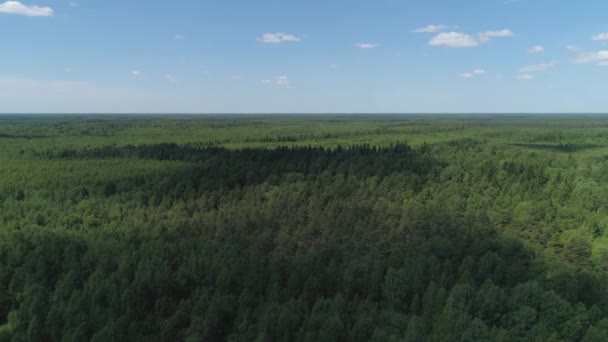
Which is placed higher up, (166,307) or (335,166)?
(335,166)

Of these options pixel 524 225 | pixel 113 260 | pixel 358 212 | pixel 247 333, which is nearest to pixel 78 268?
pixel 113 260

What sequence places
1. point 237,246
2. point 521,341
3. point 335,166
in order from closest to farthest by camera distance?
point 521,341, point 237,246, point 335,166

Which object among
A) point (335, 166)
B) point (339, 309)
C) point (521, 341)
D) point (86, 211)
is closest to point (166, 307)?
point (339, 309)

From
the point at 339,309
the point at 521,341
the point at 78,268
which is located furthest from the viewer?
the point at 78,268

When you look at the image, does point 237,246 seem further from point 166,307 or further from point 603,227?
point 603,227

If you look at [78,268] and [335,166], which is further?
[335,166]

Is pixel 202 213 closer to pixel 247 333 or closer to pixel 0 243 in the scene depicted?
pixel 0 243
